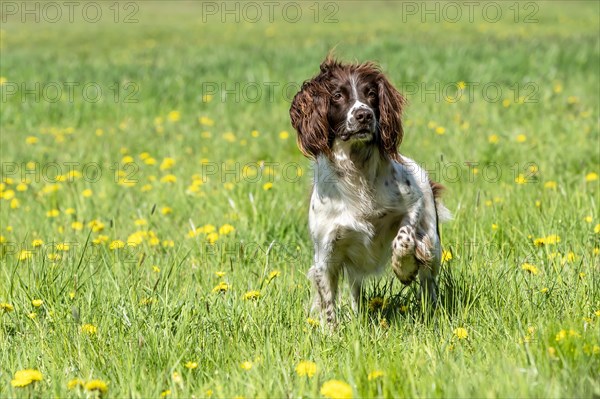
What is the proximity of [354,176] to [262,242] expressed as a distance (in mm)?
1104

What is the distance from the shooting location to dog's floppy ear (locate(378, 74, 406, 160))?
4.02m

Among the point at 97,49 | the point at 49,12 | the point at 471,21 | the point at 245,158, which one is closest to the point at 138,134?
the point at 245,158

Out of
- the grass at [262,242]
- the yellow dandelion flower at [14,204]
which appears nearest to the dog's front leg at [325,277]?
the grass at [262,242]

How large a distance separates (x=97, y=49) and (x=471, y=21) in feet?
37.7

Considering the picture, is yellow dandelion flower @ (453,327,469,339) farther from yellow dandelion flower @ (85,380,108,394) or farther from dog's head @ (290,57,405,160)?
yellow dandelion flower @ (85,380,108,394)

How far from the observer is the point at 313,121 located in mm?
4012

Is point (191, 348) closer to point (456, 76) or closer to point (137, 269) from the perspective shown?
point (137, 269)

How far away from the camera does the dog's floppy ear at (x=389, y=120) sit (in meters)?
4.02

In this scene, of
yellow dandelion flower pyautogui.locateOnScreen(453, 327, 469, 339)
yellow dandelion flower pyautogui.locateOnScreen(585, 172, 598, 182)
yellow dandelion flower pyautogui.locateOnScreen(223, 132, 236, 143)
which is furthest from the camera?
yellow dandelion flower pyautogui.locateOnScreen(223, 132, 236, 143)

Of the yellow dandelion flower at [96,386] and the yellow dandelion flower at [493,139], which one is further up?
the yellow dandelion flower at [493,139]

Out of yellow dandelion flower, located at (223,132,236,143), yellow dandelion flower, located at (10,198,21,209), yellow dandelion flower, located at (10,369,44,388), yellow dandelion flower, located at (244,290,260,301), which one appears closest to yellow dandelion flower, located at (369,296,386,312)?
yellow dandelion flower, located at (244,290,260,301)

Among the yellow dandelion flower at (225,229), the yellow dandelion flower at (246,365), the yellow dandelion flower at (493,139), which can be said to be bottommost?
the yellow dandelion flower at (225,229)

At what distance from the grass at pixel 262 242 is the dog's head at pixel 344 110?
648mm

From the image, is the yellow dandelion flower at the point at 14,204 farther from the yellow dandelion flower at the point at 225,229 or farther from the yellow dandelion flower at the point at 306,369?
the yellow dandelion flower at the point at 306,369
